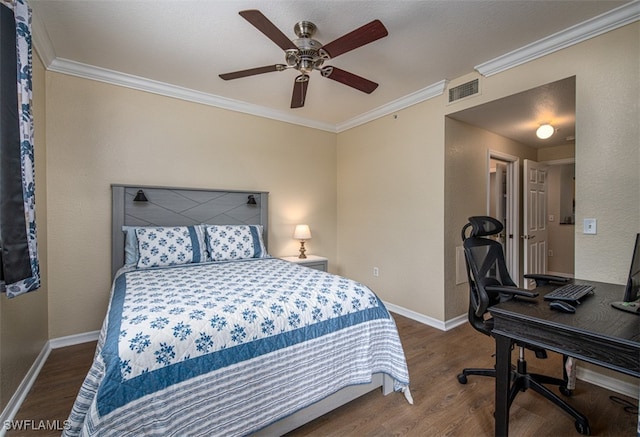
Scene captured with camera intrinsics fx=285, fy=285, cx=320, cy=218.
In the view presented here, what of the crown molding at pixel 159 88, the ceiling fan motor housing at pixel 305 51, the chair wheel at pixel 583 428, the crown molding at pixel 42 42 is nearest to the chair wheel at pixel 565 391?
the chair wheel at pixel 583 428

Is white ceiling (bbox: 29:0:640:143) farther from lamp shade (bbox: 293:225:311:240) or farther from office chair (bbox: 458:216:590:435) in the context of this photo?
lamp shade (bbox: 293:225:311:240)

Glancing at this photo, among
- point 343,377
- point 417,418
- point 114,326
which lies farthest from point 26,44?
point 417,418

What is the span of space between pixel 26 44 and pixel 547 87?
368 centimetres

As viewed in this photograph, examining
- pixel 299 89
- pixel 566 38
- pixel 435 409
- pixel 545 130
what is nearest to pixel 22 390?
pixel 435 409

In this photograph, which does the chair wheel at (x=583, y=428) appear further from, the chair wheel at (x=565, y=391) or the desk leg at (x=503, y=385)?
the desk leg at (x=503, y=385)

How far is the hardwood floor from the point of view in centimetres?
165

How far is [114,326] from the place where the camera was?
135cm

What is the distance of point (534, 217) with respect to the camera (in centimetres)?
411

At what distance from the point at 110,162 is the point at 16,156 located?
1.45m

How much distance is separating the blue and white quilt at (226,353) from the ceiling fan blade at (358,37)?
1578mm

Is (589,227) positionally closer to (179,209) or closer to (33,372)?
(179,209)

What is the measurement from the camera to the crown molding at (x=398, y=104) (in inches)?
122

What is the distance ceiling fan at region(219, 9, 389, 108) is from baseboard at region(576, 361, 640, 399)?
2739mm

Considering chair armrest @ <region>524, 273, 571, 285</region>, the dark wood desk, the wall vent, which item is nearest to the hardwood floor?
the dark wood desk
